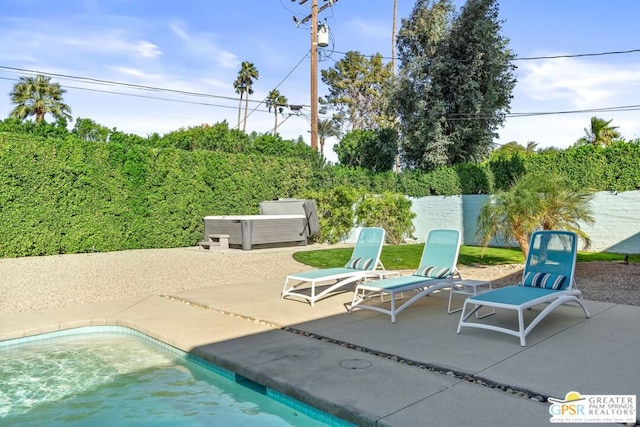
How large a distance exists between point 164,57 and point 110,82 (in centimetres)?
250

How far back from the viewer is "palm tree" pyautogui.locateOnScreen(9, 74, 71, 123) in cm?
2988

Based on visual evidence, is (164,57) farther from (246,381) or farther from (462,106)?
(246,381)

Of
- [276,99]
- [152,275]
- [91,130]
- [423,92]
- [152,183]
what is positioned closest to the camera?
[152,275]

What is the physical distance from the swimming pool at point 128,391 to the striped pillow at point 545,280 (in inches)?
137

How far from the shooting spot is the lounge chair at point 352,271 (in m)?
6.52

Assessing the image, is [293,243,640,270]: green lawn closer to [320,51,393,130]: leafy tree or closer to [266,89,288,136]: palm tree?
[320,51,393,130]: leafy tree

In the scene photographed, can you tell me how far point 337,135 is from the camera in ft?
123

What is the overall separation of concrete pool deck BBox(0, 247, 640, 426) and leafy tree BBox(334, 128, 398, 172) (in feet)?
45.5

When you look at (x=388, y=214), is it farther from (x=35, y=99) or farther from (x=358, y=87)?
(x=35, y=99)

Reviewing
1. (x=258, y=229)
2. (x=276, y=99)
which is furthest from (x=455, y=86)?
(x=276, y=99)

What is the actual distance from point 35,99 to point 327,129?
73.0 ft

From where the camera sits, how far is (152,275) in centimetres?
916

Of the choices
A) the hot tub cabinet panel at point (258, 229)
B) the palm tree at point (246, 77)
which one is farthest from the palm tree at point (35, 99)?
the hot tub cabinet panel at point (258, 229)

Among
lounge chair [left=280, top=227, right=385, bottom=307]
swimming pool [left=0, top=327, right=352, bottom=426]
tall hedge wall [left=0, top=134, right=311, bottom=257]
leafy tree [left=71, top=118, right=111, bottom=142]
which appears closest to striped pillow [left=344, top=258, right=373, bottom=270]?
lounge chair [left=280, top=227, right=385, bottom=307]
